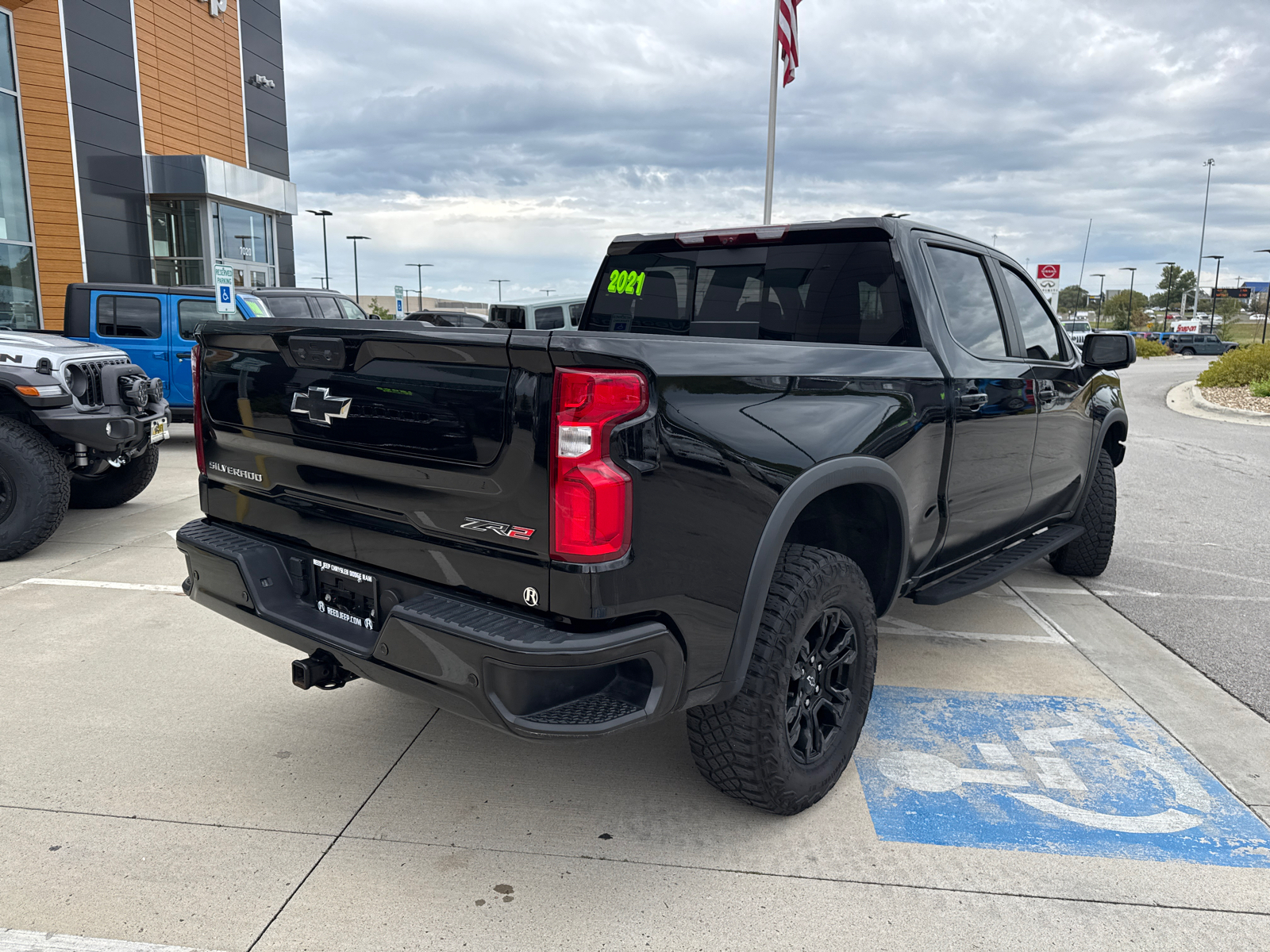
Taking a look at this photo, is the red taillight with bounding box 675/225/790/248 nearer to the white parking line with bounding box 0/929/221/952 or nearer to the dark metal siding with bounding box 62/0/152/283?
the white parking line with bounding box 0/929/221/952

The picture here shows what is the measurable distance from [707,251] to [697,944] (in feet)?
8.87

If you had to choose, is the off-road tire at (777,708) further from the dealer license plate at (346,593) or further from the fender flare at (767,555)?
the dealer license plate at (346,593)

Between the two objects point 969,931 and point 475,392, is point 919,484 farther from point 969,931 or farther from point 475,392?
point 475,392

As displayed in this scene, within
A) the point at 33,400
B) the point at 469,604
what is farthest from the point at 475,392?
the point at 33,400

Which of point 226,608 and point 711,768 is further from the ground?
point 226,608

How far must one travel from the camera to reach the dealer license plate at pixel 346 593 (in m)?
2.61

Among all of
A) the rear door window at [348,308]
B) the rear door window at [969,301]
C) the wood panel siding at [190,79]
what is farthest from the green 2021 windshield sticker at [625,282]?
the wood panel siding at [190,79]

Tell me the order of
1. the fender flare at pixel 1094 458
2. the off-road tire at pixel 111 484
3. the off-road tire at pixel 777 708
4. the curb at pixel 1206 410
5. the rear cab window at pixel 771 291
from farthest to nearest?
the curb at pixel 1206 410 < the off-road tire at pixel 111 484 < the fender flare at pixel 1094 458 < the rear cab window at pixel 771 291 < the off-road tire at pixel 777 708

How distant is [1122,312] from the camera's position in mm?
Result: 81500

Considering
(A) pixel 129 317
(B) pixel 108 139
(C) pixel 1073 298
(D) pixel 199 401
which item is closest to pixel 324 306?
(A) pixel 129 317

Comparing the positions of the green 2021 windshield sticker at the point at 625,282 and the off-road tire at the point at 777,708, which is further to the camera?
the green 2021 windshield sticker at the point at 625,282

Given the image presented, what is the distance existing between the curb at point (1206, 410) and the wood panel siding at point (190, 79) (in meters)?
25.2

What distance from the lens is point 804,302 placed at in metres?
3.65

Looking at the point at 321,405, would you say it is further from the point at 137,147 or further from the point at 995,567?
the point at 137,147
